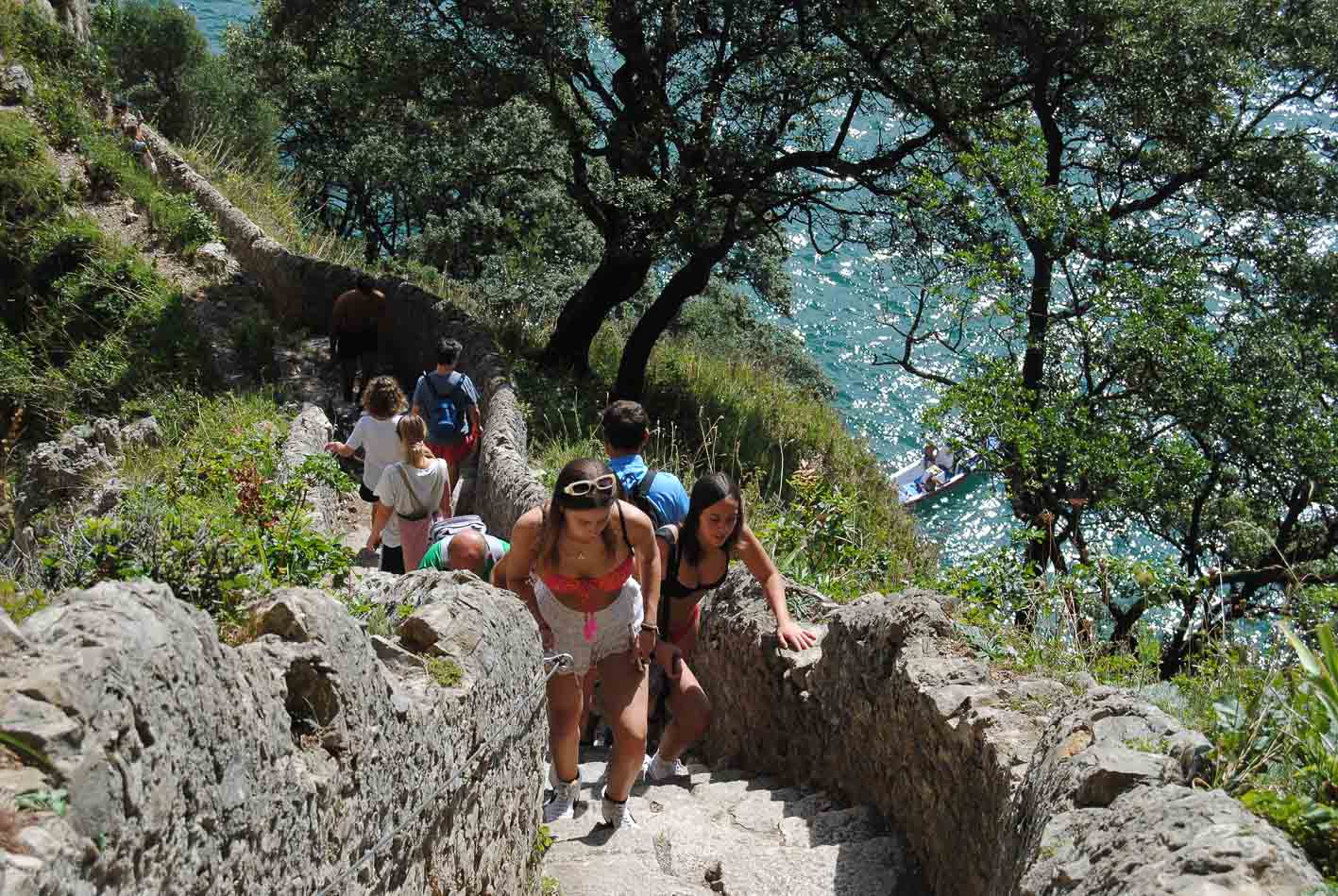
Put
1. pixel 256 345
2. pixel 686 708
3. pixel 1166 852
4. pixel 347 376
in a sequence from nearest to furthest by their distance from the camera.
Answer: pixel 1166 852
pixel 686 708
pixel 347 376
pixel 256 345

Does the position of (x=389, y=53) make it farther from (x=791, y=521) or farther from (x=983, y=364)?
(x=791, y=521)

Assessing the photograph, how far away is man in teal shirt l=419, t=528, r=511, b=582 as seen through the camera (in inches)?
233

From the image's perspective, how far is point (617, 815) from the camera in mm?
5227

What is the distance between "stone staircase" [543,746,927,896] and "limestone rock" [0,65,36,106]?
17039mm

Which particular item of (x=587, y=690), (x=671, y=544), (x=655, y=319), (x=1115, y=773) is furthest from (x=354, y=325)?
(x=1115, y=773)

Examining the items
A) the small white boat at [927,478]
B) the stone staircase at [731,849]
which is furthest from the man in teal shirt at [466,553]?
the small white boat at [927,478]

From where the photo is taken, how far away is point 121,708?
2.19 meters

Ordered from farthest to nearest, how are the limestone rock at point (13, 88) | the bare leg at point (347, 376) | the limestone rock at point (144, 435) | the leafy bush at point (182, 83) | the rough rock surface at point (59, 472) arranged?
the leafy bush at point (182, 83) < the limestone rock at point (13, 88) < the bare leg at point (347, 376) < the limestone rock at point (144, 435) < the rough rock surface at point (59, 472)

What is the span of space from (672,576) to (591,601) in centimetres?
79

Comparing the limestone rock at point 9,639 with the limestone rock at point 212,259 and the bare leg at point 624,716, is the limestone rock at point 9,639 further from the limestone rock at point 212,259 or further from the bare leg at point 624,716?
the limestone rock at point 212,259

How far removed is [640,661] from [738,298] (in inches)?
984

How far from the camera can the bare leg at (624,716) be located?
17.0 feet

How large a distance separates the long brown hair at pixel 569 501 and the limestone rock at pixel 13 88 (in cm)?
1707

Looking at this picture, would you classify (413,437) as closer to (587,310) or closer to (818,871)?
(818,871)
